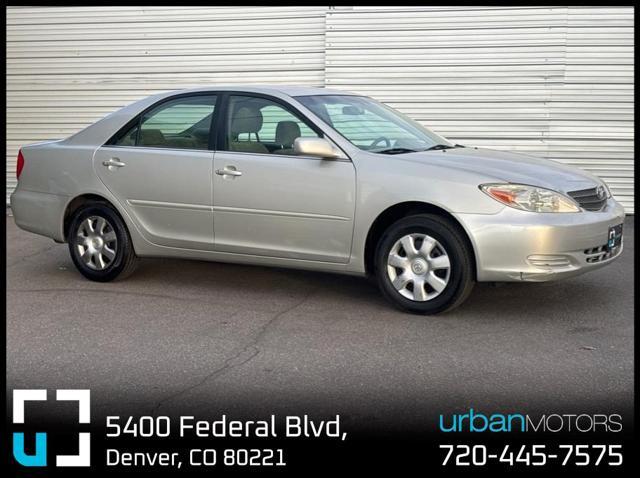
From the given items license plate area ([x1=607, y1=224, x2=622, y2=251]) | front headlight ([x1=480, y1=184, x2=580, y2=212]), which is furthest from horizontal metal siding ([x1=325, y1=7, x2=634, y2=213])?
front headlight ([x1=480, y1=184, x2=580, y2=212])

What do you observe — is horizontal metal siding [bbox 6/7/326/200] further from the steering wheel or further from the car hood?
the car hood

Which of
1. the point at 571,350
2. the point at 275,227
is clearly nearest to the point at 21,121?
the point at 275,227

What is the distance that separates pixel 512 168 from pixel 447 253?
2.60 ft

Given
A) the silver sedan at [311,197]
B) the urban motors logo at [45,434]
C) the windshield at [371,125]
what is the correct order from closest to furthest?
1. the urban motors logo at [45,434]
2. the silver sedan at [311,197]
3. the windshield at [371,125]

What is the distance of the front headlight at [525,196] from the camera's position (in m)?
6.55

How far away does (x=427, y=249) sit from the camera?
6.72m

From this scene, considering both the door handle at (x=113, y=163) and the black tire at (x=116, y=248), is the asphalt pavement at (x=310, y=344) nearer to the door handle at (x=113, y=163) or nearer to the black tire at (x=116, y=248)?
the black tire at (x=116, y=248)

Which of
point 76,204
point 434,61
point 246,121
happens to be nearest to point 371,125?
point 246,121

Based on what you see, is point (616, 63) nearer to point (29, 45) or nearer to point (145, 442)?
point (29, 45)

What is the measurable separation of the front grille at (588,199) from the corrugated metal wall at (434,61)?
4.65m

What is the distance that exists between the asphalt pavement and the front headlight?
771 mm

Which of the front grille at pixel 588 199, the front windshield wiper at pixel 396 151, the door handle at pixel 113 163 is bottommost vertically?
the front grille at pixel 588 199

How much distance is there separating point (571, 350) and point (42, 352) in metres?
3.16

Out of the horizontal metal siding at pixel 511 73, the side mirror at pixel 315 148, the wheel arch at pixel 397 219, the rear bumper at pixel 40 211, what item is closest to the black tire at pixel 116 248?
the rear bumper at pixel 40 211
